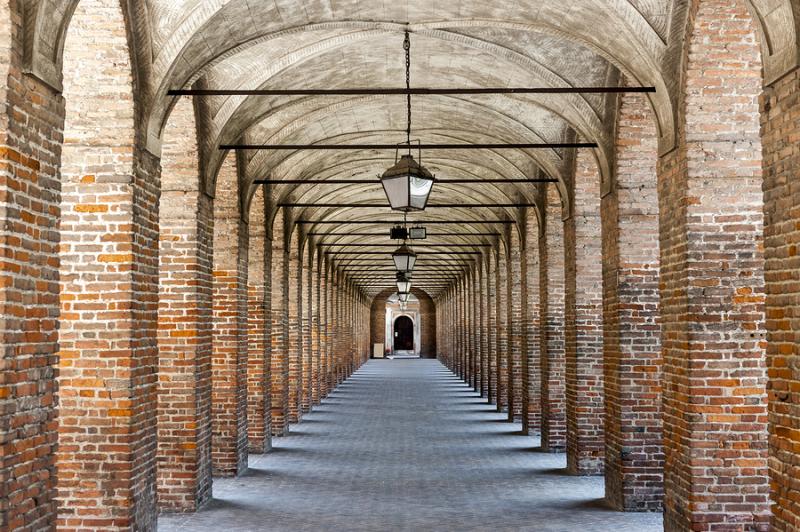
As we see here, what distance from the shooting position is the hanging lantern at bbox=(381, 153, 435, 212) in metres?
9.34

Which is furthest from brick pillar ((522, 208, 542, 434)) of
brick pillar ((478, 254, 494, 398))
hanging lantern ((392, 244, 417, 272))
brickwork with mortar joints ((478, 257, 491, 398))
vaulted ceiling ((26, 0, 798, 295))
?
brickwork with mortar joints ((478, 257, 491, 398))

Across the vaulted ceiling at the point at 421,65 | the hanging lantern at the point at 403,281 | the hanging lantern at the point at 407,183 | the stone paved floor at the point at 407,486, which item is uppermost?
the vaulted ceiling at the point at 421,65

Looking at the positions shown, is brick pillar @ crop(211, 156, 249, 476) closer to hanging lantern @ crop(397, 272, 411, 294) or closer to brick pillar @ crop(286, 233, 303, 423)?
brick pillar @ crop(286, 233, 303, 423)

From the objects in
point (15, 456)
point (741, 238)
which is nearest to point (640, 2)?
point (741, 238)

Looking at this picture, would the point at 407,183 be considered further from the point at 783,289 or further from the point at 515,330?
the point at 515,330

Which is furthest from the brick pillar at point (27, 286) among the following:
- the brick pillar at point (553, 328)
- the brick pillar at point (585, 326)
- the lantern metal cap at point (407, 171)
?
the brick pillar at point (553, 328)

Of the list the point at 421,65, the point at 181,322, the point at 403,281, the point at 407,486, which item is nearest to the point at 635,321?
the point at 407,486

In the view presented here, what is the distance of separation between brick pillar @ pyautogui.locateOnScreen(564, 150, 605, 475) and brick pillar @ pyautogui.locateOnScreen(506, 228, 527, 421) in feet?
18.4

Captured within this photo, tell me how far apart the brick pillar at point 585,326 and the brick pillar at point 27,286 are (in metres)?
8.03

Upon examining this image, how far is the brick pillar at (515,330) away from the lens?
60.8 ft

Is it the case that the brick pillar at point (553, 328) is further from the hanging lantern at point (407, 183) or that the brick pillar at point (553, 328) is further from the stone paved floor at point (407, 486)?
the hanging lantern at point (407, 183)

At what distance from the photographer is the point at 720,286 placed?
7.36 m

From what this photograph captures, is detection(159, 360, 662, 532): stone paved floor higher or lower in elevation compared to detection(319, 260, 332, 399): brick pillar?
lower

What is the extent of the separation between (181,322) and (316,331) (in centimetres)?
1428
